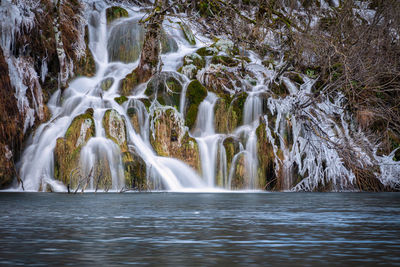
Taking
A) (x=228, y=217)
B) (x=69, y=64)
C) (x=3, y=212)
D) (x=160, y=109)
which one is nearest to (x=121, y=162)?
(x=160, y=109)

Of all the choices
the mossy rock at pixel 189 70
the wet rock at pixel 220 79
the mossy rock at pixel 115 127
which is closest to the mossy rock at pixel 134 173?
the mossy rock at pixel 115 127

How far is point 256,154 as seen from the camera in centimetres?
1930

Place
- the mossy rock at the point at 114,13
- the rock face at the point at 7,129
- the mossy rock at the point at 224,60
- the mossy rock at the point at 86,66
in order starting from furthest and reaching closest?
1. the mossy rock at the point at 114,13
2. the mossy rock at the point at 86,66
3. the mossy rock at the point at 224,60
4. the rock face at the point at 7,129

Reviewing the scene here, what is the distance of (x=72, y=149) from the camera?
1822 cm

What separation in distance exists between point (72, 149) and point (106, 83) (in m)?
Result: 4.76

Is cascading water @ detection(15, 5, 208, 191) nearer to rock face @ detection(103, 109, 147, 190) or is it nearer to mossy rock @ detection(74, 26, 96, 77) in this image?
rock face @ detection(103, 109, 147, 190)

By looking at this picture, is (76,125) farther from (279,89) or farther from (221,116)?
(279,89)

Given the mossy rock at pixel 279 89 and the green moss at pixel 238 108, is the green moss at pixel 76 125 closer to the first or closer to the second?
the green moss at pixel 238 108

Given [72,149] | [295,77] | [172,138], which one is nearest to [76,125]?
[72,149]

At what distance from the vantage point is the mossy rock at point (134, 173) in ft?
59.3

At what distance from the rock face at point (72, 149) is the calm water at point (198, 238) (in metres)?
9.28

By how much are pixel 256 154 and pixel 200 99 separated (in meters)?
3.17

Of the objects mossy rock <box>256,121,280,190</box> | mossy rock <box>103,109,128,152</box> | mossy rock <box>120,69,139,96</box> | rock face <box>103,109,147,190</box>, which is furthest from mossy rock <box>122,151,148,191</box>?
mossy rock <box>120,69,139,96</box>

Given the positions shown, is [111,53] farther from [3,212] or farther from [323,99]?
[3,212]
